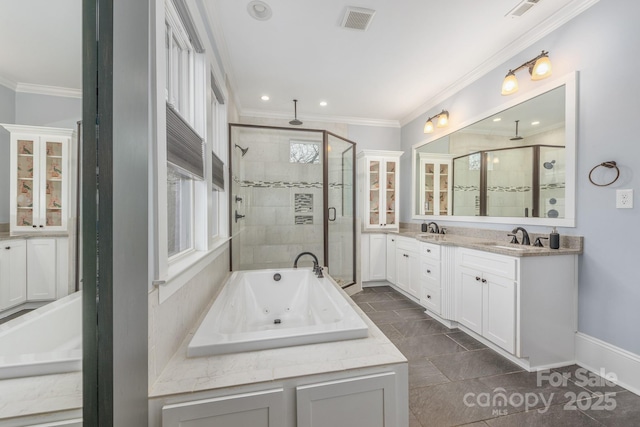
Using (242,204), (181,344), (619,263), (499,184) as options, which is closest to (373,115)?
(499,184)

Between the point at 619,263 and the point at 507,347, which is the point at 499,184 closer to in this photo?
the point at 619,263

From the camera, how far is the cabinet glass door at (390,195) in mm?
4223

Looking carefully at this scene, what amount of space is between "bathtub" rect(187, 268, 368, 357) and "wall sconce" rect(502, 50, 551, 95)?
95.8 inches

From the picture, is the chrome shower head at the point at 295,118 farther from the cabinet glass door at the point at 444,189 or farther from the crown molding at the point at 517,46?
the cabinet glass door at the point at 444,189

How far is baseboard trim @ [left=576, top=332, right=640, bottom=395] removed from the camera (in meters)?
1.66

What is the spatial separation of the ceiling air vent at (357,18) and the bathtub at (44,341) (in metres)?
2.39

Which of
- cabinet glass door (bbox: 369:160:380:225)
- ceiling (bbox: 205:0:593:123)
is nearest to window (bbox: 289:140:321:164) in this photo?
ceiling (bbox: 205:0:593:123)

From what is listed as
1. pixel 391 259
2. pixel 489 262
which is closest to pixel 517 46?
pixel 489 262

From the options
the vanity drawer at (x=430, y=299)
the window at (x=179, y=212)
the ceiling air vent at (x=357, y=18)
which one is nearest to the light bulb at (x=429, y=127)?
the ceiling air vent at (x=357, y=18)

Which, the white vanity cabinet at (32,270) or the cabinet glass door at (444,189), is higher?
the cabinet glass door at (444,189)

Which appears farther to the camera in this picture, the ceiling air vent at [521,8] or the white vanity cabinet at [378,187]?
the white vanity cabinet at [378,187]

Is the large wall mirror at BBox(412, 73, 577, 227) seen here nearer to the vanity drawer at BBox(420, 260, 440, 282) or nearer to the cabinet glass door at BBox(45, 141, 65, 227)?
the vanity drawer at BBox(420, 260, 440, 282)

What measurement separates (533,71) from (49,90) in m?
3.06

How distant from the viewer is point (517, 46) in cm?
240
